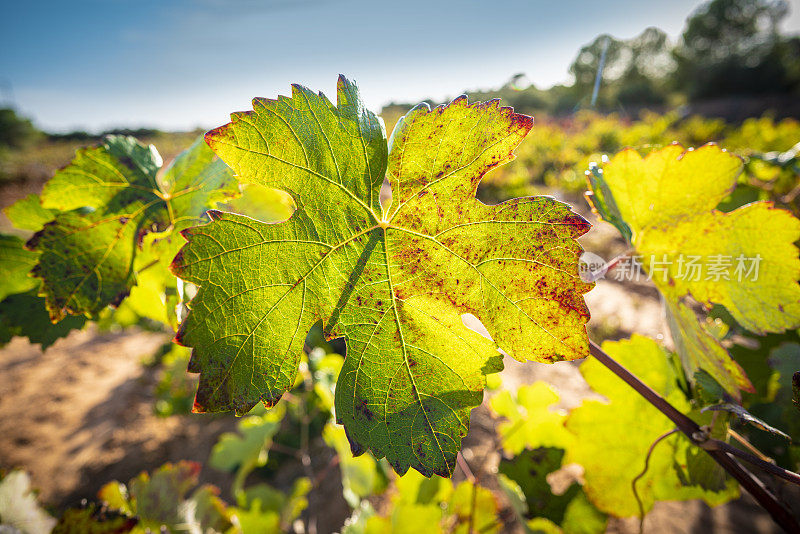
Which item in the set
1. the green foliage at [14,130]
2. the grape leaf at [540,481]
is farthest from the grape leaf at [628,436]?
the green foliage at [14,130]

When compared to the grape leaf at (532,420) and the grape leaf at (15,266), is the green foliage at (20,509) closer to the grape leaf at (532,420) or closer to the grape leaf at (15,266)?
the grape leaf at (15,266)

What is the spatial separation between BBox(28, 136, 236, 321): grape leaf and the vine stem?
30.8 inches

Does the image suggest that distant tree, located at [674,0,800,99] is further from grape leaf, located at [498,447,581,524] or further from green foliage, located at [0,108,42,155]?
green foliage, located at [0,108,42,155]

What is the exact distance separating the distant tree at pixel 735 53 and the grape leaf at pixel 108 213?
122 ft

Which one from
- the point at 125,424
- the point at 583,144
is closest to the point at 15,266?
the point at 125,424

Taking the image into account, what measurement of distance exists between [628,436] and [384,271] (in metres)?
0.88

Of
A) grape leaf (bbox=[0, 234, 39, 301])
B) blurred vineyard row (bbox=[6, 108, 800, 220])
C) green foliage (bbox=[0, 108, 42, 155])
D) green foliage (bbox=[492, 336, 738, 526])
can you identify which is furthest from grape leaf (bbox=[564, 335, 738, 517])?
green foliage (bbox=[0, 108, 42, 155])

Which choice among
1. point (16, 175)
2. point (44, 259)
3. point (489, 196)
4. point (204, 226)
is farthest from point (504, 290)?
point (16, 175)

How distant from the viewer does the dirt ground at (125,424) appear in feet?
7.98

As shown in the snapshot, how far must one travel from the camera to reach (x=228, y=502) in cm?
290

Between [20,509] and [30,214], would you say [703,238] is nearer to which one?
[30,214]

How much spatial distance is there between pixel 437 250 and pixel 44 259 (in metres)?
0.75

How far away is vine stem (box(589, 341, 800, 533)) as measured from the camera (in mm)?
621

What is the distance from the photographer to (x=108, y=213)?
2.44 feet
